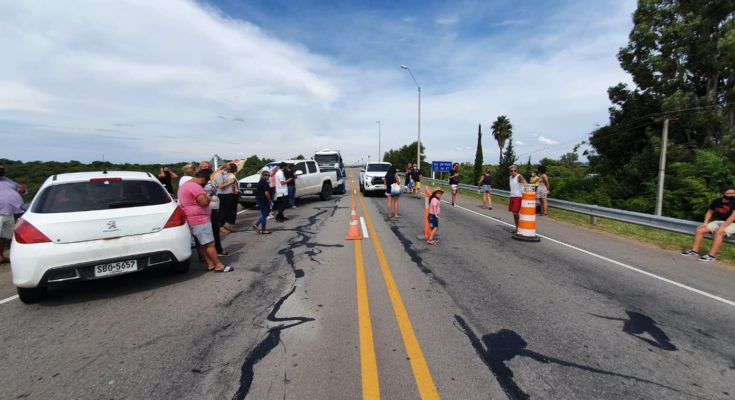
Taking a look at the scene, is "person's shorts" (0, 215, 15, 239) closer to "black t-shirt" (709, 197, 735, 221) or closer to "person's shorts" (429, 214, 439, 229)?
"person's shorts" (429, 214, 439, 229)

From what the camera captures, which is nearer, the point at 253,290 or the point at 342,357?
the point at 342,357

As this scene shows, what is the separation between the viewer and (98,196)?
4.42 metres

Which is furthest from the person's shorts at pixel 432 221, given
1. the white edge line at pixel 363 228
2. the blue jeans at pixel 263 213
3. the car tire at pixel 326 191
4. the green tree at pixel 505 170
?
the green tree at pixel 505 170

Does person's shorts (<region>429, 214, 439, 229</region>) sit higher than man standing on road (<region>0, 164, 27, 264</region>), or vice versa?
man standing on road (<region>0, 164, 27, 264</region>)

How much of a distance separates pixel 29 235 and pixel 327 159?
18.3 m

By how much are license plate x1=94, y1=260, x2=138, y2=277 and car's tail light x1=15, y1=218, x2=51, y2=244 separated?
0.60 metres

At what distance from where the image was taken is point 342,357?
2.92 m

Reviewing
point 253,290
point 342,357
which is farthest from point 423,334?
point 253,290

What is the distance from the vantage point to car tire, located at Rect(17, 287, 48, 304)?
4.02 metres

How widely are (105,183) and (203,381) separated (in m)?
3.49

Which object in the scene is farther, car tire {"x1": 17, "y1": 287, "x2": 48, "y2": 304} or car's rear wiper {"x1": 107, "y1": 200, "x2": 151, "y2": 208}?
car's rear wiper {"x1": 107, "y1": 200, "x2": 151, "y2": 208}

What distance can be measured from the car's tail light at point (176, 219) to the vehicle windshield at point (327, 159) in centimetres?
1689

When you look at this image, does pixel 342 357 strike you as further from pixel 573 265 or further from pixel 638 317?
pixel 573 265

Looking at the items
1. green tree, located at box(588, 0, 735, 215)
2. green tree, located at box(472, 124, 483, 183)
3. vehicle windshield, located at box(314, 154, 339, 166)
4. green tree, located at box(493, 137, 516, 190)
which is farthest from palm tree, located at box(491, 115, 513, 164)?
vehicle windshield, located at box(314, 154, 339, 166)
